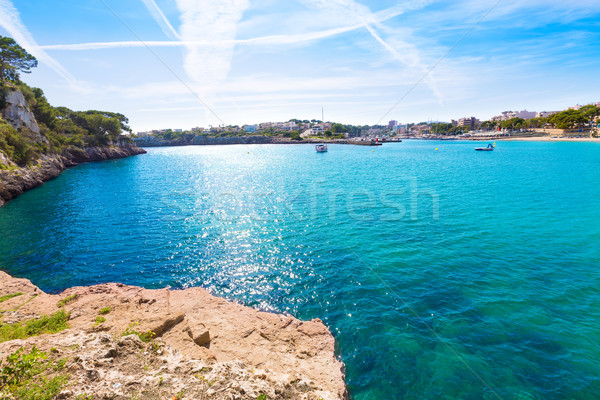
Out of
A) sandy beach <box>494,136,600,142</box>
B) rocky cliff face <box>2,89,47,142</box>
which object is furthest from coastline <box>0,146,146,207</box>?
sandy beach <box>494,136,600,142</box>

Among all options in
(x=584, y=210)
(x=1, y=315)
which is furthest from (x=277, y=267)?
(x=584, y=210)

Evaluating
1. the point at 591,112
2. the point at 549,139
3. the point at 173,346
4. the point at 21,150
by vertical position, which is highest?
the point at 591,112

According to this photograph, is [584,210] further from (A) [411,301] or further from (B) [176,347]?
(B) [176,347]

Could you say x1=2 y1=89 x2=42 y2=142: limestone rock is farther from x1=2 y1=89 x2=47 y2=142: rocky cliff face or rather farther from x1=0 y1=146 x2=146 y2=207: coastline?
x1=0 y1=146 x2=146 y2=207: coastline

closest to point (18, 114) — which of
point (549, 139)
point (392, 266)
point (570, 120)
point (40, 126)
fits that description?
point (40, 126)

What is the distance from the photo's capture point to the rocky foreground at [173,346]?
709 centimetres

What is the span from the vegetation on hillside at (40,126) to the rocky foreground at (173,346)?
4576 cm

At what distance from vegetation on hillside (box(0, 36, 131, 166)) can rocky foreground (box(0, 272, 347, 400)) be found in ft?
150

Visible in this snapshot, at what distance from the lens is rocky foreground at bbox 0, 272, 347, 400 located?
7.09 m

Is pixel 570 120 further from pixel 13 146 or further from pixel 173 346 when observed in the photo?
pixel 13 146

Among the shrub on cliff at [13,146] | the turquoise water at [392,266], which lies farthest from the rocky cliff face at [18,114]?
the turquoise water at [392,266]

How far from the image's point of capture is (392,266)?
19.1 metres

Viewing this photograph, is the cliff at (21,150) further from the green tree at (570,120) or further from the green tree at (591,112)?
the green tree at (591,112)

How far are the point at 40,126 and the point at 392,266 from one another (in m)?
88.5
